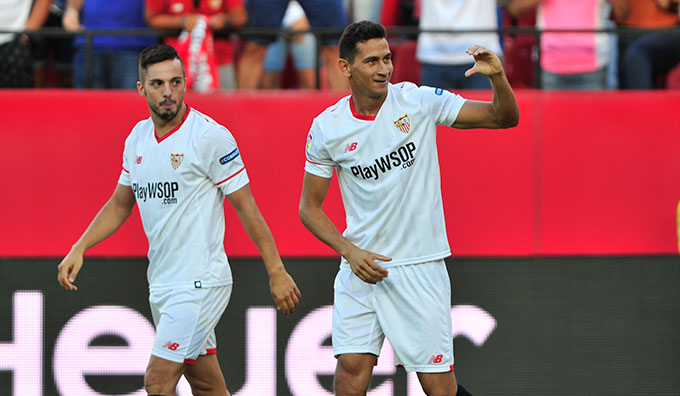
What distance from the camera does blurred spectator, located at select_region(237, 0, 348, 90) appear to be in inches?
281

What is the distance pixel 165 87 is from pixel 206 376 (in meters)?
1.60

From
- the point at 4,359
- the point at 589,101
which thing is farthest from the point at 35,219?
the point at 589,101

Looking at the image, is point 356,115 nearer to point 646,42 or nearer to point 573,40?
point 573,40

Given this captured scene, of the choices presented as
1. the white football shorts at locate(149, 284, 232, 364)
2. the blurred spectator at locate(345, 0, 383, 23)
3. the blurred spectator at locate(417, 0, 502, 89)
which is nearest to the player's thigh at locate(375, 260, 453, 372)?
the white football shorts at locate(149, 284, 232, 364)

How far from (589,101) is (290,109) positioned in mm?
2110

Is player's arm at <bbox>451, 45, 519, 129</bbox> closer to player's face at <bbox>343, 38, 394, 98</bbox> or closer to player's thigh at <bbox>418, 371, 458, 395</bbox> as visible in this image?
player's face at <bbox>343, 38, 394, 98</bbox>

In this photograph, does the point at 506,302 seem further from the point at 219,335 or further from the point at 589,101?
the point at 219,335

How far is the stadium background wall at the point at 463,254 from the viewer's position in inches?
281

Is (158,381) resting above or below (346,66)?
below

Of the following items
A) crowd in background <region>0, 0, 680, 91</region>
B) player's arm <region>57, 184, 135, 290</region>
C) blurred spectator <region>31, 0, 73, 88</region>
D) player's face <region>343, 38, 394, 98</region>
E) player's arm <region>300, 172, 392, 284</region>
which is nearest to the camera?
player's arm <region>300, 172, 392, 284</region>

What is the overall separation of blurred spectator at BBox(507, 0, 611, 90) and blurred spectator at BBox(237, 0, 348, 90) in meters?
1.45

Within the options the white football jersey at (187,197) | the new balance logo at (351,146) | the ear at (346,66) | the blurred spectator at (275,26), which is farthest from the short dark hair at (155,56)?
the blurred spectator at (275,26)

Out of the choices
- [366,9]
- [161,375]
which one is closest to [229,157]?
[161,375]

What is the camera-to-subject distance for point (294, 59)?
24.0ft
